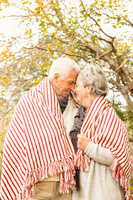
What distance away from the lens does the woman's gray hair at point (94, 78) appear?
455 cm

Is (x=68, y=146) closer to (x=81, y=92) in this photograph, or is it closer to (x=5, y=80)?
(x=81, y=92)

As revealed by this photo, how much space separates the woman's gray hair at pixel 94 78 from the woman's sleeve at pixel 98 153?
1.32 feet

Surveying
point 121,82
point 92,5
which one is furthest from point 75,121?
point 121,82

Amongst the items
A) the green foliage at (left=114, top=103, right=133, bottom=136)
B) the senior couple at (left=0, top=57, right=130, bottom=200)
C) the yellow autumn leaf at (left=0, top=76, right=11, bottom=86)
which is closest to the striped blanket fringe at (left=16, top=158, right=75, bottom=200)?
the senior couple at (left=0, top=57, right=130, bottom=200)

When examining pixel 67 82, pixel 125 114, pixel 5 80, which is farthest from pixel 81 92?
pixel 125 114

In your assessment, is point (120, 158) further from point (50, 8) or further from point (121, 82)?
point (121, 82)

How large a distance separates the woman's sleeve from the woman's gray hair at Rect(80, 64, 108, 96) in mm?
403

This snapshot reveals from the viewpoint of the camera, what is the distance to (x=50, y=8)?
32.2 feet

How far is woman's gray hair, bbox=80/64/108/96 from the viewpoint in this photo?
455 cm

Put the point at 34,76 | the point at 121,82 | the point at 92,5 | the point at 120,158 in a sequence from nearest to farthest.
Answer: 1. the point at 120,158
2. the point at 92,5
3. the point at 34,76
4. the point at 121,82

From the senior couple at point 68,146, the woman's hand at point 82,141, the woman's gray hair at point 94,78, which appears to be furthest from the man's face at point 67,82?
the woman's hand at point 82,141

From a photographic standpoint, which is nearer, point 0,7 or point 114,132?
point 114,132

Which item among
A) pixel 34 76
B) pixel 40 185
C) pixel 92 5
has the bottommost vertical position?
pixel 40 185

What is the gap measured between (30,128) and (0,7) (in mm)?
5728
